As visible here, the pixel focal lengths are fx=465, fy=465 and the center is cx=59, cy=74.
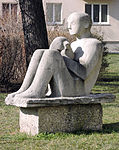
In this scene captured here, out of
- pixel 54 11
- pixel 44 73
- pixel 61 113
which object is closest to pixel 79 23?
pixel 44 73

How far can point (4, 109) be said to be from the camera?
30.7 ft

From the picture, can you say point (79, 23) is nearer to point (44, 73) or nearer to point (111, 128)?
point (44, 73)

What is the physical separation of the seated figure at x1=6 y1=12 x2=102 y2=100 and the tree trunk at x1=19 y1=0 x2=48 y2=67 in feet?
13.2

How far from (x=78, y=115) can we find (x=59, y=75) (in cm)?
68

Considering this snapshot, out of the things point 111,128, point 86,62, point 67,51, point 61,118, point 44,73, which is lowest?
point 111,128

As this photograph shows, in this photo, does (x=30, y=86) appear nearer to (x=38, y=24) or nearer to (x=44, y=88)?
(x=44, y=88)

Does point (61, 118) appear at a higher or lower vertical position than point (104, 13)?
lower

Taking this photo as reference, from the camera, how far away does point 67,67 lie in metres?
6.72

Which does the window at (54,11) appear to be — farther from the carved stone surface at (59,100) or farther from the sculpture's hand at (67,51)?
the carved stone surface at (59,100)

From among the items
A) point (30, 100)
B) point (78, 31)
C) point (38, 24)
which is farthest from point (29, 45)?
point (30, 100)

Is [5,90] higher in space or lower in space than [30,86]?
lower

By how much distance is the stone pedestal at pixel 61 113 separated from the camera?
21.1 ft

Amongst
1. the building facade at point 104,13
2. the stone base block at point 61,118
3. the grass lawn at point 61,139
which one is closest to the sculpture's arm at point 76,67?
the stone base block at point 61,118

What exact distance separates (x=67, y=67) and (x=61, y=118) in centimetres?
74
